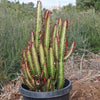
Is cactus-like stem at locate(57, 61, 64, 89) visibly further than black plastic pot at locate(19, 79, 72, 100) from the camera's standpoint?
Yes

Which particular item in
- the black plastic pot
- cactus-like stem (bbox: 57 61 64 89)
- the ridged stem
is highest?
the ridged stem

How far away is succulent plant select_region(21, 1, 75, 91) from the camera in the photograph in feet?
7.03

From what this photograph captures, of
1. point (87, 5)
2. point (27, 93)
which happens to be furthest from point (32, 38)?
point (87, 5)

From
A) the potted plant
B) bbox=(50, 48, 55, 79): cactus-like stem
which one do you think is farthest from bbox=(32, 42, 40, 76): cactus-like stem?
bbox=(50, 48, 55, 79): cactus-like stem

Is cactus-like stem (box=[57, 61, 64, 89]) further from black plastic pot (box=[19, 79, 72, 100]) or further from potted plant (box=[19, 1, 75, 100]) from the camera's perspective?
black plastic pot (box=[19, 79, 72, 100])

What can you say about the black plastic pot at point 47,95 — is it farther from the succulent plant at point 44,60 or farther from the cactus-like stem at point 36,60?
the cactus-like stem at point 36,60

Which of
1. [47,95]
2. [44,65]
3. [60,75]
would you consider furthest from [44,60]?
[47,95]

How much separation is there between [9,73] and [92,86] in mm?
2099

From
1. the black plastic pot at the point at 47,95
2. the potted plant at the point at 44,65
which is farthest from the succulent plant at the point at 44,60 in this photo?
the black plastic pot at the point at 47,95

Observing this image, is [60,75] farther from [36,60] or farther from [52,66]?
[36,60]

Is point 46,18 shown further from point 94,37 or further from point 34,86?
point 94,37

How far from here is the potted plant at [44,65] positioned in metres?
2.11

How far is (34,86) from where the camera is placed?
7.22 ft

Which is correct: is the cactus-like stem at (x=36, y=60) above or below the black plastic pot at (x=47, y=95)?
above
